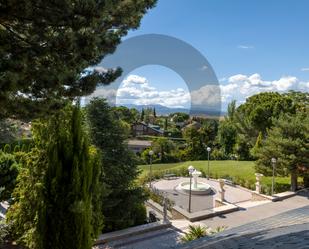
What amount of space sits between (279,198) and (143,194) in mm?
8076

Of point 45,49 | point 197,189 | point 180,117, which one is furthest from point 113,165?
point 180,117

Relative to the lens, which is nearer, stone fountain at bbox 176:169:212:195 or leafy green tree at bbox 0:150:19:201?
leafy green tree at bbox 0:150:19:201

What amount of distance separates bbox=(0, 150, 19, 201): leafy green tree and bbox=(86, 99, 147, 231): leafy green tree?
3.39 metres

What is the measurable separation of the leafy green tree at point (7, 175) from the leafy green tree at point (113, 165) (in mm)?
3390

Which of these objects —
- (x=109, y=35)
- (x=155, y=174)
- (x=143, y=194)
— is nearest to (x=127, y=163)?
(x=143, y=194)

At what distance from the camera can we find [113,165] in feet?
36.1

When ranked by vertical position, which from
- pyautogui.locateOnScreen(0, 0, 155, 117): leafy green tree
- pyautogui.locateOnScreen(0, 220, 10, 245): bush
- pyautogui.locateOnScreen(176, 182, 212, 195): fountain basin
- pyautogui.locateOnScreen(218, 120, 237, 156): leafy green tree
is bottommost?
pyautogui.locateOnScreen(176, 182, 212, 195): fountain basin

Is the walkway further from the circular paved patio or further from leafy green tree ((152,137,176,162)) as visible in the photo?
leafy green tree ((152,137,176,162))

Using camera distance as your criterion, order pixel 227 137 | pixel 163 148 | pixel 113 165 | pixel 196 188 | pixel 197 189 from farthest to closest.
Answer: pixel 227 137 → pixel 163 148 → pixel 196 188 → pixel 197 189 → pixel 113 165

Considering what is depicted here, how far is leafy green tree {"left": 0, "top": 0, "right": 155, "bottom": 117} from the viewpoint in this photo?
16.3 ft

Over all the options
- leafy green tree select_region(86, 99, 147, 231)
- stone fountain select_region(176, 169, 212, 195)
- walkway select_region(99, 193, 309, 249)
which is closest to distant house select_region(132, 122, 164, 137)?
stone fountain select_region(176, 169, 212, 195)

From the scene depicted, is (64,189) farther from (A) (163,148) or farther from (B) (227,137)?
(B) (227,137)

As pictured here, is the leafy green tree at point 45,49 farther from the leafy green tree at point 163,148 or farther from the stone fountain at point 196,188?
the leafy green tree at point 163,148

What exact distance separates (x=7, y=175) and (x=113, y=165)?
4095 millimetres
